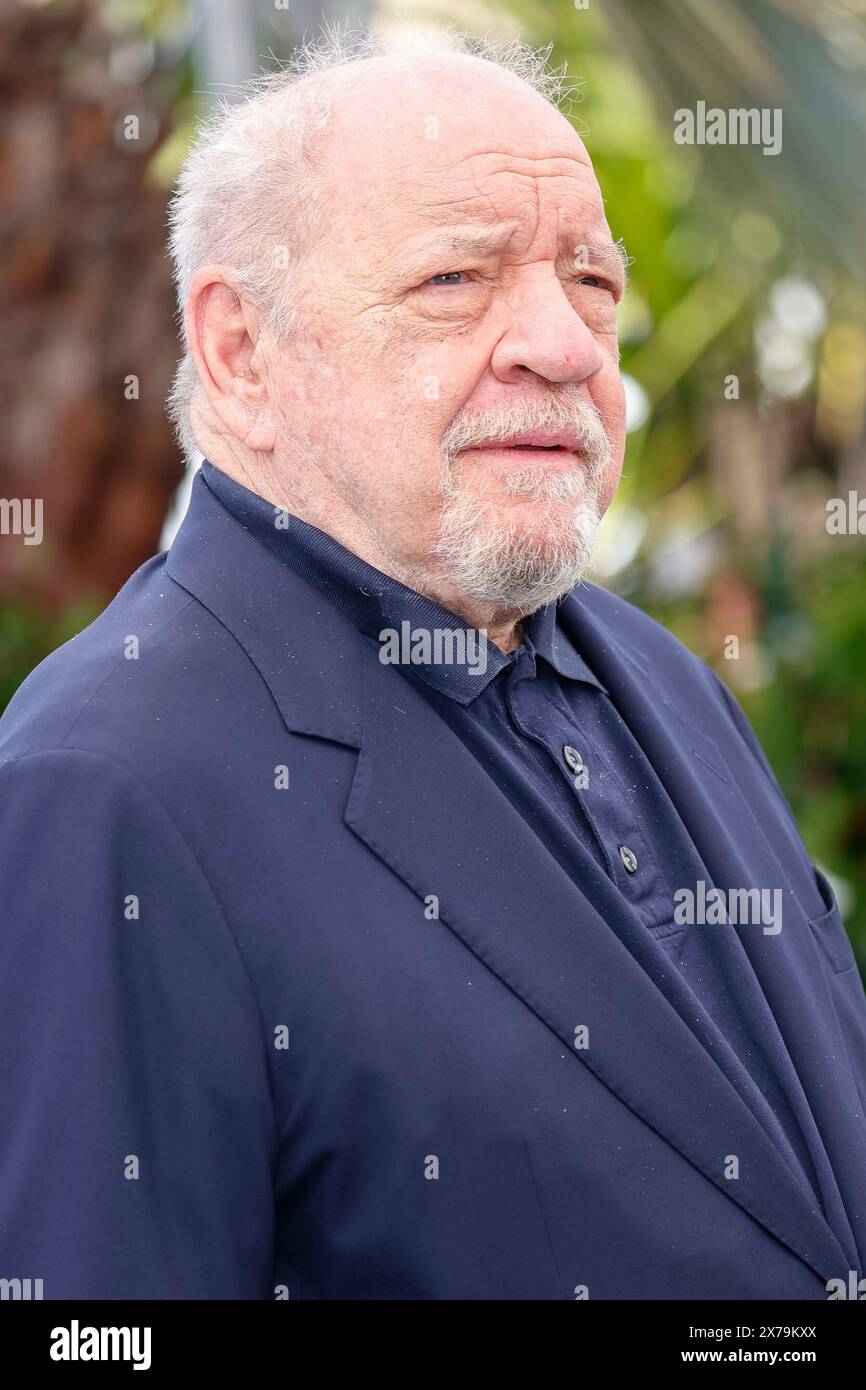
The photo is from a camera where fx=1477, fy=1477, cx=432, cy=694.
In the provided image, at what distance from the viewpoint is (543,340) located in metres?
1.57

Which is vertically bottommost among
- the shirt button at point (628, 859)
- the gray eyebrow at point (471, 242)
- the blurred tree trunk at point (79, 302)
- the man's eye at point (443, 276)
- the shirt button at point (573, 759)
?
the shirt button at point (628, 859)

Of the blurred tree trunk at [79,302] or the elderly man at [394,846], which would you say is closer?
the elderly man at [394,846]

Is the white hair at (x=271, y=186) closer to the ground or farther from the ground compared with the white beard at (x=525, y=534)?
farther from the ground

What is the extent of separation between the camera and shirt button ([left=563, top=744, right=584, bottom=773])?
1.61 meters

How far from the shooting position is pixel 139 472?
4.19 m

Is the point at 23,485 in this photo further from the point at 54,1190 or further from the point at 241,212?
the point at 54,1190

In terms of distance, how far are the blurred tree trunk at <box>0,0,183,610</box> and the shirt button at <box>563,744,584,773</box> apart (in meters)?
2.61

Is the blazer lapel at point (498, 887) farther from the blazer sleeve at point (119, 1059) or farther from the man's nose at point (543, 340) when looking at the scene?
the man's nose at point (543, 340)

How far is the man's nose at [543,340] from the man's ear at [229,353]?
0.87ft

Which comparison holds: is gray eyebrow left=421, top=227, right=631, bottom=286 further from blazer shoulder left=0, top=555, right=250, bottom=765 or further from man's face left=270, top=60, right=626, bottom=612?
blazer shoulder left=0, top=555, right=250, bottom=765

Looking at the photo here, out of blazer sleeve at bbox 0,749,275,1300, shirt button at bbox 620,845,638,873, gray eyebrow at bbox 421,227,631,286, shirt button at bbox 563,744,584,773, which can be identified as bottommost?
blazer sleeve at bbox 0,749,275,1300

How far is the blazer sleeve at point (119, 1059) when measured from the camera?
1.25m

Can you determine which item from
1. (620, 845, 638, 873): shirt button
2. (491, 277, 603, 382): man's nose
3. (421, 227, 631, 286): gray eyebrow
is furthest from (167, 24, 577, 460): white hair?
(620, 845, 638, 873): shirt button

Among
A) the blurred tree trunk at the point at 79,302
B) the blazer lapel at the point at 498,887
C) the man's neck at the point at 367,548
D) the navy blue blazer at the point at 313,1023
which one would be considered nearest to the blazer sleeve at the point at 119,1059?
the navy blue blazer at the point at 313,1023
